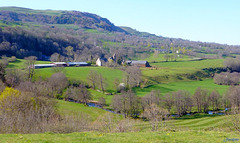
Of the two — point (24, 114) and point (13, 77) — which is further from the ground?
point (13, 77)

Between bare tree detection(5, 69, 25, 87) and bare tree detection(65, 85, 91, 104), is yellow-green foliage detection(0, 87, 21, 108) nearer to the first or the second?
bare tree detection(5, 69, 25, 87)

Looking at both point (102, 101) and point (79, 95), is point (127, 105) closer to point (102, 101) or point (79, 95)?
point (102, 101)

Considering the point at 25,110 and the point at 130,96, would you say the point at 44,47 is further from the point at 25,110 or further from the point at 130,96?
the point at 25,110

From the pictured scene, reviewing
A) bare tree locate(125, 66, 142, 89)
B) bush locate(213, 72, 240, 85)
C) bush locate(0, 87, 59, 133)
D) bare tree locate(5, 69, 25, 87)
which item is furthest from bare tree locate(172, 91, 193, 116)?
bush locate(213, 72, 240, 85)

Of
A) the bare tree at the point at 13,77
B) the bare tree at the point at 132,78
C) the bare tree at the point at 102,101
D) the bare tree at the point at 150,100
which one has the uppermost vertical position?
the bare tree at the point at 13,77

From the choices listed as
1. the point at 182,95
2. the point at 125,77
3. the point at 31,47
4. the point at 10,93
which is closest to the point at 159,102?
the point at 182,95

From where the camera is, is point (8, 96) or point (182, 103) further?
point (182, 103)

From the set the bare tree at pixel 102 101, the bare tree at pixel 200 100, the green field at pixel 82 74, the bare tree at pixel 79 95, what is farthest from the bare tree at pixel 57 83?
the bare tree at pixel 200 100

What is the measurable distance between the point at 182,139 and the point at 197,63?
128 metres

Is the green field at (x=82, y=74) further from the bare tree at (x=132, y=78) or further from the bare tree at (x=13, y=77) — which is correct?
the bare tree at (x=13, y=77)

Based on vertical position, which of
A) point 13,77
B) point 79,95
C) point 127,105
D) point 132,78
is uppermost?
point 13,77

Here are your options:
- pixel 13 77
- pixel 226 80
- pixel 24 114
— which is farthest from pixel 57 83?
pixel 226 80

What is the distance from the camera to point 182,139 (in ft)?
56.0

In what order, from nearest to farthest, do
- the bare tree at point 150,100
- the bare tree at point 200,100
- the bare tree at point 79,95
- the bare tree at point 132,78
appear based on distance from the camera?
the bare tree at point 150,100 → the bare tree at point 200,100 → the bare tree at point 79,95 → the bare tree at point 132,78
